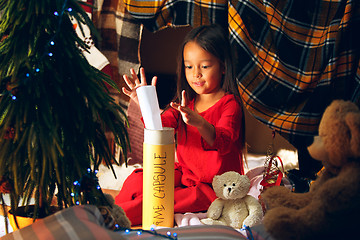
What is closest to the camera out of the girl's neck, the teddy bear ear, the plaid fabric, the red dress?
the teddy bear ear

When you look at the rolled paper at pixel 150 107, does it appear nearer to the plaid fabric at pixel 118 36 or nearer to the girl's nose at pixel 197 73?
the girl's nose at pixel 197 73

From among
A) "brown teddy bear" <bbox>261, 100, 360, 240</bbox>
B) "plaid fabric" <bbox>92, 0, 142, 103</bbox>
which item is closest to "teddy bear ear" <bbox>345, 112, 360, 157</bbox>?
"brown teddy bear" <bbox>261, 100, 360, 240</bbox>

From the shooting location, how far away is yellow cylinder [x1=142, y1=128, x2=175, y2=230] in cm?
94

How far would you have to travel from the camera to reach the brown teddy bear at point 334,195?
0.57 m

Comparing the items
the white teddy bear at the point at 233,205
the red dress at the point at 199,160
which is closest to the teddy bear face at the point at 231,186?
the white teddy bear at the point at 233,205

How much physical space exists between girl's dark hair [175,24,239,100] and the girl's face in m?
0.02

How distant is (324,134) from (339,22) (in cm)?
72

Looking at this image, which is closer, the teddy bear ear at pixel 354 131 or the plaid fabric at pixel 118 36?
the teddy bear ear at pixel 354 131

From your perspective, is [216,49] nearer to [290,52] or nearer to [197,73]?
[197,73]

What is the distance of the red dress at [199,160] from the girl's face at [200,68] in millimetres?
75

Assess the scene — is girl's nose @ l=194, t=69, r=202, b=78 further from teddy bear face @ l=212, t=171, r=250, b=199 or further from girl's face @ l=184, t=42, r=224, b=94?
teddy bear face @ l=212, t=171, r=250, b=199

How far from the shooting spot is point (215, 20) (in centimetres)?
133

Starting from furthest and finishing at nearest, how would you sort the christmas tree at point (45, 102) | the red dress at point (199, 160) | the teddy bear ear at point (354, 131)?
1. the red dress at point (199, 160)
2. the christmas tree at point (45, 102)
3. the teddy bear ear at point (354, 131)

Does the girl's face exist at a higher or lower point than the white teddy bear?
higher
